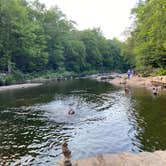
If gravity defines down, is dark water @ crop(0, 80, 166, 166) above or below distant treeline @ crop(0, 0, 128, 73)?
below

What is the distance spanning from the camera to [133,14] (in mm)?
81625

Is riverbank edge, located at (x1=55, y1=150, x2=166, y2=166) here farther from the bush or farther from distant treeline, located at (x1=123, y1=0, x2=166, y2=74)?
the bush

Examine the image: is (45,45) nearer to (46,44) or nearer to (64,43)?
(46,44)

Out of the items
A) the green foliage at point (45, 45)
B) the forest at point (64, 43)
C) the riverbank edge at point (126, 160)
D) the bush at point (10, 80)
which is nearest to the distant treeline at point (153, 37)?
the forest at point (64, 43)

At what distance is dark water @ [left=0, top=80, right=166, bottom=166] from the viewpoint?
16922 mm

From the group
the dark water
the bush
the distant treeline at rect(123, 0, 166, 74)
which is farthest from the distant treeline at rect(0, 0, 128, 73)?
the dark water

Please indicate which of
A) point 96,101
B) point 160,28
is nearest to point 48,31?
point 160,28

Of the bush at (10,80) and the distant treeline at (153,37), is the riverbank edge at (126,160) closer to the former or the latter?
the distant treeline at (153,37)

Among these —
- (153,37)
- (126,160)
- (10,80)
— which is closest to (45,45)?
(10,80)

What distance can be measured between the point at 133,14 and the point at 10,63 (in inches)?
1478

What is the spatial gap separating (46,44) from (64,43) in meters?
10.8

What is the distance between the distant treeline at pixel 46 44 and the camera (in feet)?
250

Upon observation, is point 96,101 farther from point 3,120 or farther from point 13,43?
point 13,43

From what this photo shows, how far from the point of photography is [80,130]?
72.5ft
